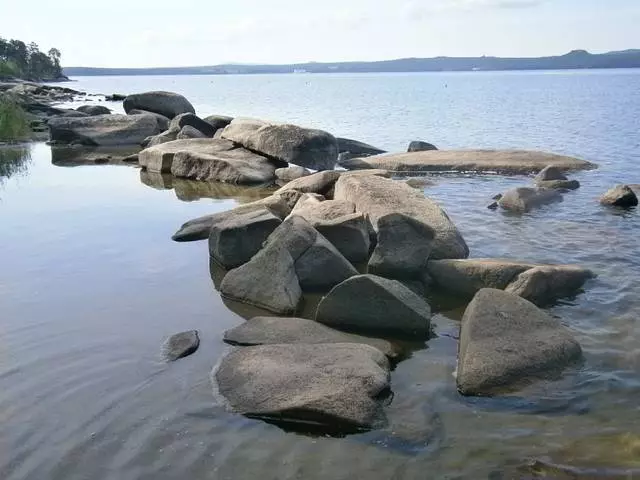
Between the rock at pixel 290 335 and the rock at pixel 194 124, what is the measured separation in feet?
60.5

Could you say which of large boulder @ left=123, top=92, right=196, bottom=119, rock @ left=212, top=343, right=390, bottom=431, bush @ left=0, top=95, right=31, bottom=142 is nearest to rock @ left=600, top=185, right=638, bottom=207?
rock @ left=212, top=343, right=390, bottom=431

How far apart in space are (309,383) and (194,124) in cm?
2080

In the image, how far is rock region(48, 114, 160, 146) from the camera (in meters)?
26.9

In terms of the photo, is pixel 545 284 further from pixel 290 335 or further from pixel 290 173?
pixel 290 173

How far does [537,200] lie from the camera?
14.5 metres

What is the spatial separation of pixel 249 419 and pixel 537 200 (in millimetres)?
10599

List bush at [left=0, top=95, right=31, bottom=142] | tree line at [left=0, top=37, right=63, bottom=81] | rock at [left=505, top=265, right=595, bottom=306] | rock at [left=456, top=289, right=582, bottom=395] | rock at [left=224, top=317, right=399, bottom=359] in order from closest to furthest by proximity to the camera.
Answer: rock at [left=456, top=289, right=582, bottom=395]
rock at [left=224, top=317, right=399, bottom=359]
rock at [left=505, top=265, right=595, bottom=306]
bush at [left=0, top=95, right=31, bottom=142]
tree line at [left=0, top=37, right=63, bottom=81]

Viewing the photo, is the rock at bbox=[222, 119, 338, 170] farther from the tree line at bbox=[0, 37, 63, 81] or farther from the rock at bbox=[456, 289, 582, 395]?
the tree line at bbox=[0, 37, 63, 81]

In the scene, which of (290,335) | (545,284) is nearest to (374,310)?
(290,335)

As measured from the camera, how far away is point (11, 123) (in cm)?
2755

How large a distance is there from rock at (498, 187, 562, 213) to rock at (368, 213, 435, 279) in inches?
205

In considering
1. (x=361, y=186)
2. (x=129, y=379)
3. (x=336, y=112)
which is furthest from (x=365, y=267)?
(x=336, y=112)

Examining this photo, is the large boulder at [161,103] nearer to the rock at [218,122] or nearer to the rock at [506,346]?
the rock at [218,122]

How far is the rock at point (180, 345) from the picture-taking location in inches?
269
